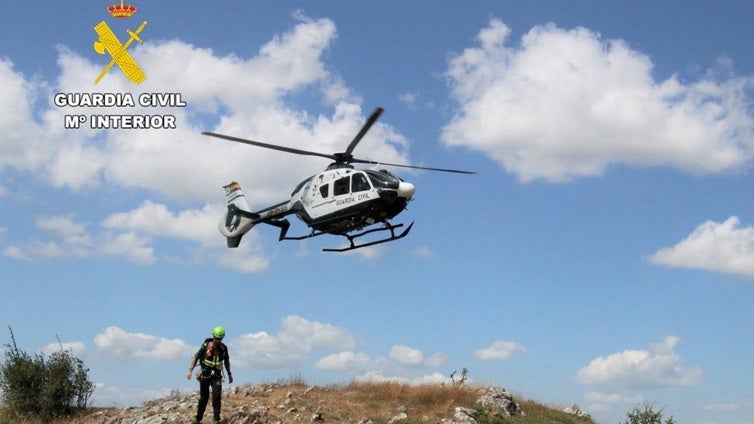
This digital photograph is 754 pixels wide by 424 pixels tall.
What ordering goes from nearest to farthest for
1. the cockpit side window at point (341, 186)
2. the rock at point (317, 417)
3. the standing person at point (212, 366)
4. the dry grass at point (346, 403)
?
the standing person at point (212, 366)
the rock at point (317, 417)
the dry grass at point (346, 403)
the cockpit side window at point (341, 186)

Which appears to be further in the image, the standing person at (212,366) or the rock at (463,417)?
the rock at (463,417)

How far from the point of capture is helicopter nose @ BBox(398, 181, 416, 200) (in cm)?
2416

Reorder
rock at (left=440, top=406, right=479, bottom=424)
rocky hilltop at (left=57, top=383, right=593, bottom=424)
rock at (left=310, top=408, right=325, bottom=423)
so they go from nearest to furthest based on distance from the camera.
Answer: rock at (left=310, top=408, right=325, bottom=423) < rocky hilltop at (left=57, top=383, right=593, bottom=424) < rock at (left=440, top=406, right=479, bottom=424)

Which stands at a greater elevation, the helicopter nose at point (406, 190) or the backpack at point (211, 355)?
the helicopter nose at point (406, 190)

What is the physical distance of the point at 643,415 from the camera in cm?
2806

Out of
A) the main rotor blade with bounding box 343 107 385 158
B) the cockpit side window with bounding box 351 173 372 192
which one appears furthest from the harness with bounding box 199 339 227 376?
the main rotor blade with bounding box 343 107 385 158

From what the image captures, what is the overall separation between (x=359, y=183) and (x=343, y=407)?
7.66 metres

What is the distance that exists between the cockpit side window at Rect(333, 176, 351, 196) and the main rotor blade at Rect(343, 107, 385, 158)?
74.0 inches

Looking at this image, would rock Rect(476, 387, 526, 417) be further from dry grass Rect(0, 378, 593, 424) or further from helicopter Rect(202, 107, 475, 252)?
helicopter Rect(202, 107, 475, 252)

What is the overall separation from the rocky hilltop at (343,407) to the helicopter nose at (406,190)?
7067mm

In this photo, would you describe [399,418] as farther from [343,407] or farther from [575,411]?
[575,411]

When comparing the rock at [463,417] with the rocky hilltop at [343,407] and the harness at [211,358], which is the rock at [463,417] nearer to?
the rocky hilltop at [343,407]

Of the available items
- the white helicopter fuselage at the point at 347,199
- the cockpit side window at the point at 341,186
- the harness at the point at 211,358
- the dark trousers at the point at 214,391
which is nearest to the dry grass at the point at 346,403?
the dark trousers at the point at 214,391

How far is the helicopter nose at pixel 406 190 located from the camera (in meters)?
24.2
